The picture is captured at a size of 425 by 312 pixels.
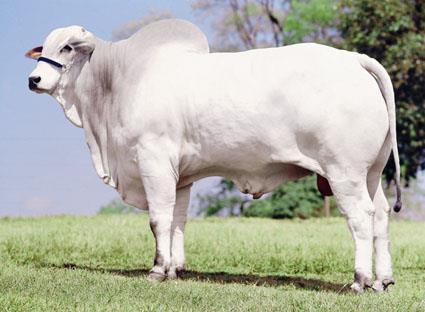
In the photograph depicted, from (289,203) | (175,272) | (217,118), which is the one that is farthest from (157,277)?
(289,203)

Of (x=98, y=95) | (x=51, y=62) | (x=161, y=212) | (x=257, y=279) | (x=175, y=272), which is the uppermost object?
(x=51, y=62)

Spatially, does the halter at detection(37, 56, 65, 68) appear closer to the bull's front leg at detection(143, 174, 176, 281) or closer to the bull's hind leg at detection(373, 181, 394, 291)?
the bull's front leg at detection(143, 174, 176, 281)

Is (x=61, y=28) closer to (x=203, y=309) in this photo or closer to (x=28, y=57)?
(x=28, y=57)

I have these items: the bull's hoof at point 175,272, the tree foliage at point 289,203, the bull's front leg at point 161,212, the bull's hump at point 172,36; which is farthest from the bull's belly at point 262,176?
the tree foliage at point 289,203

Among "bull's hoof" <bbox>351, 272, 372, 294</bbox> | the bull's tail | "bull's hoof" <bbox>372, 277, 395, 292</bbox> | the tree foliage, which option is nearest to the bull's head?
the bull's tail

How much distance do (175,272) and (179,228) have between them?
0.43 metres

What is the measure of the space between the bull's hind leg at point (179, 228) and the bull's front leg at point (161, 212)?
1.62 ft

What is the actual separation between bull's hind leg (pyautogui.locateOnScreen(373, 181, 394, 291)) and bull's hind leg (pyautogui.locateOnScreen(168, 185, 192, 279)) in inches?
71.6

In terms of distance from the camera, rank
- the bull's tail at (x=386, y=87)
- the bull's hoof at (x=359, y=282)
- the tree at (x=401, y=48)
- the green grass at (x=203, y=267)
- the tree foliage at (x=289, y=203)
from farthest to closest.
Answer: the tree foliage at (x=289, y=203)
the tree at (x=401, y=48)
the bull's tail at (x=386, y=87)
the bull's hoof at (x=359, y=282)
the green grass at (x=203, y=267)

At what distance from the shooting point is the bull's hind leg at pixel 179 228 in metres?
7.91

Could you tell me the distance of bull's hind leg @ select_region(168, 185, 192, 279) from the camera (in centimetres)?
791

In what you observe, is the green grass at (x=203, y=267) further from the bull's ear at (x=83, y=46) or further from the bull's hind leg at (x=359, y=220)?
the bull's ear at (x=83, y=46)

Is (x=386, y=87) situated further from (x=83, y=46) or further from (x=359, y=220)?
(x=83, y=46)

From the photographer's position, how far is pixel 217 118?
278 inches
